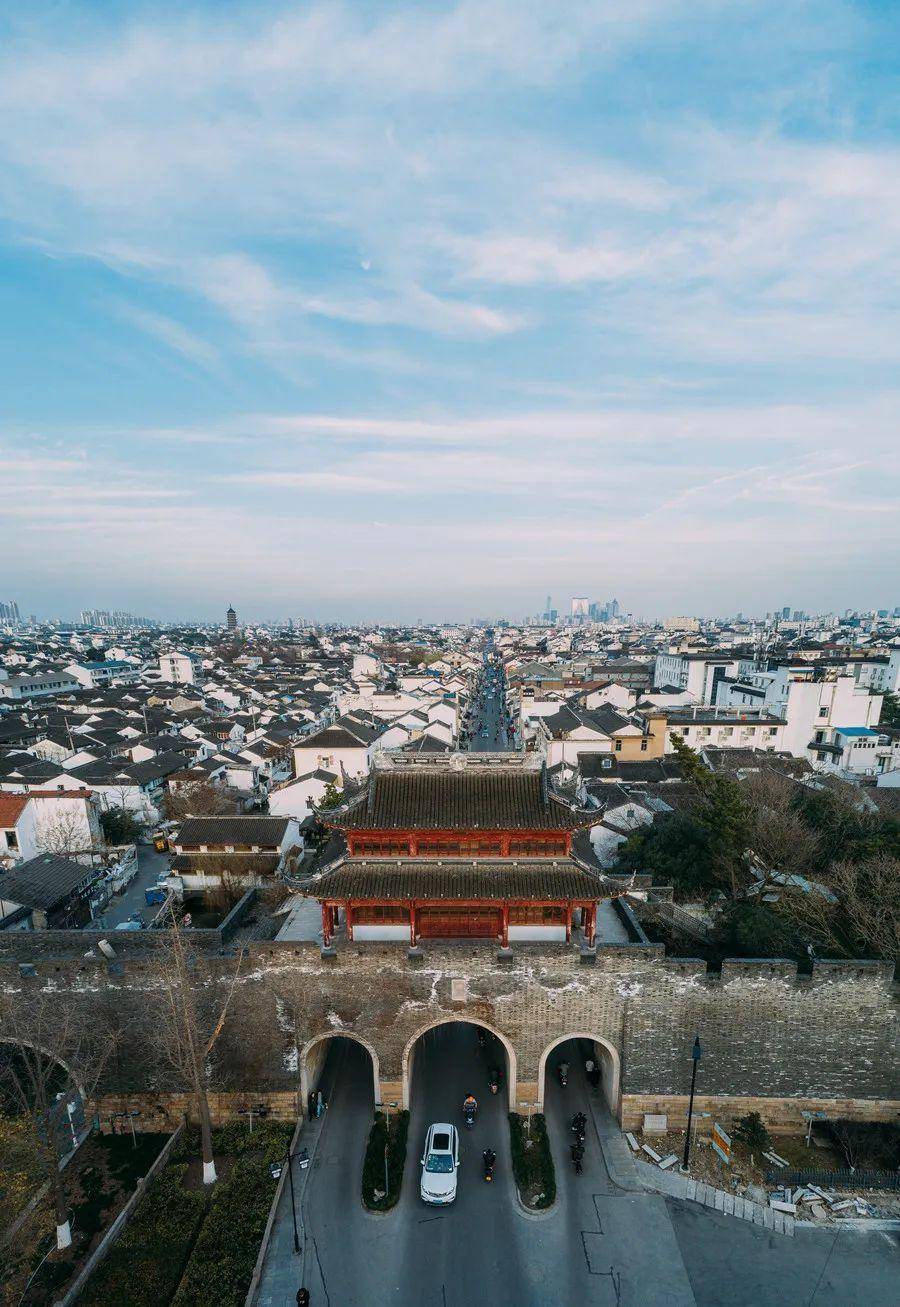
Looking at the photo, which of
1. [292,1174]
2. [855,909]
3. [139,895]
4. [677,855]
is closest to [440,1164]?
[292,1174]

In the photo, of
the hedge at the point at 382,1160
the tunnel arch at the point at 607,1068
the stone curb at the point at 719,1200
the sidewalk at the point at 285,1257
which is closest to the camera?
the sidewalk at the point at 285,1257

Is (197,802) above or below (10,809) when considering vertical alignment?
below

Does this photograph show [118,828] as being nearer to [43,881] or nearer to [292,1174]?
[43,881]

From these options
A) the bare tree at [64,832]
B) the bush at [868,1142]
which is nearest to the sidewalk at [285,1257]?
the bush at [868,1142]

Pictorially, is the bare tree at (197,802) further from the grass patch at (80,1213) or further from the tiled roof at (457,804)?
the tiled roof at (457,804)

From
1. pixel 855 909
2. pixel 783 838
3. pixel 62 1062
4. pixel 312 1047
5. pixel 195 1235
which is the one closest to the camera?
pixel 195 1235

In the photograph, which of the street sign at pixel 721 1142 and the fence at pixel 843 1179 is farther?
the street sign at pixel 721 1142
